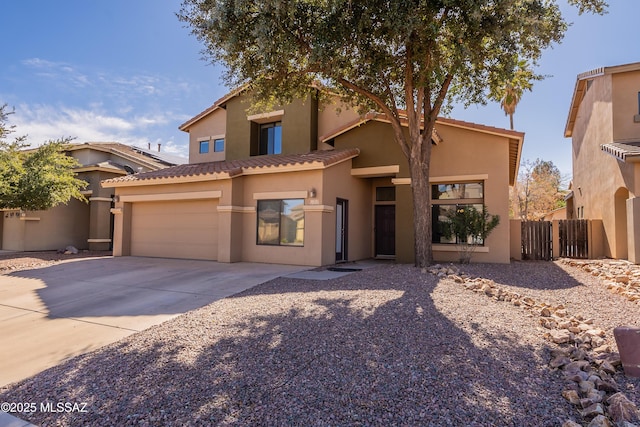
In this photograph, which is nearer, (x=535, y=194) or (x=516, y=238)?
(x=516, y=238)

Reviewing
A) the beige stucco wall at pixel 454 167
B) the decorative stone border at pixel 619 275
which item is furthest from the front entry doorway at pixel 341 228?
the decorative stone border at pixel 619 275

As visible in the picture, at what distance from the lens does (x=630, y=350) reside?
11.8ft

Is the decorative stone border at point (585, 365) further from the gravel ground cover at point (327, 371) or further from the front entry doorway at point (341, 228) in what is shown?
the front entry doorway at point (341, 228)

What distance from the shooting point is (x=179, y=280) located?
9.41m

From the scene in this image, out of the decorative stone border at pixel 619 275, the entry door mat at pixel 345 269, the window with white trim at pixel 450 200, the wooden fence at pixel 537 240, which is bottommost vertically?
the entry door mat at pixel 345 269

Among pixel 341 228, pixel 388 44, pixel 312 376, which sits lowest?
pixel 312 376

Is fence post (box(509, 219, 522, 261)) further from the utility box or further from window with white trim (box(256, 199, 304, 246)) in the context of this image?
the utility box

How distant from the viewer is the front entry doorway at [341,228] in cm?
1282

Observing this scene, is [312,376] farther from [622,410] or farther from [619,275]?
[619,275]

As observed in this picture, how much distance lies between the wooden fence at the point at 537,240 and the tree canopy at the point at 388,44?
610 centimetres

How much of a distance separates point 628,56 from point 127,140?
30267 mm

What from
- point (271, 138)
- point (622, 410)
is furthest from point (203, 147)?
point (622, 410)

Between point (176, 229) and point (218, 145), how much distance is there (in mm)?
6225

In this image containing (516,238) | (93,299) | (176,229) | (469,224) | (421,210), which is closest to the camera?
(93,299)
